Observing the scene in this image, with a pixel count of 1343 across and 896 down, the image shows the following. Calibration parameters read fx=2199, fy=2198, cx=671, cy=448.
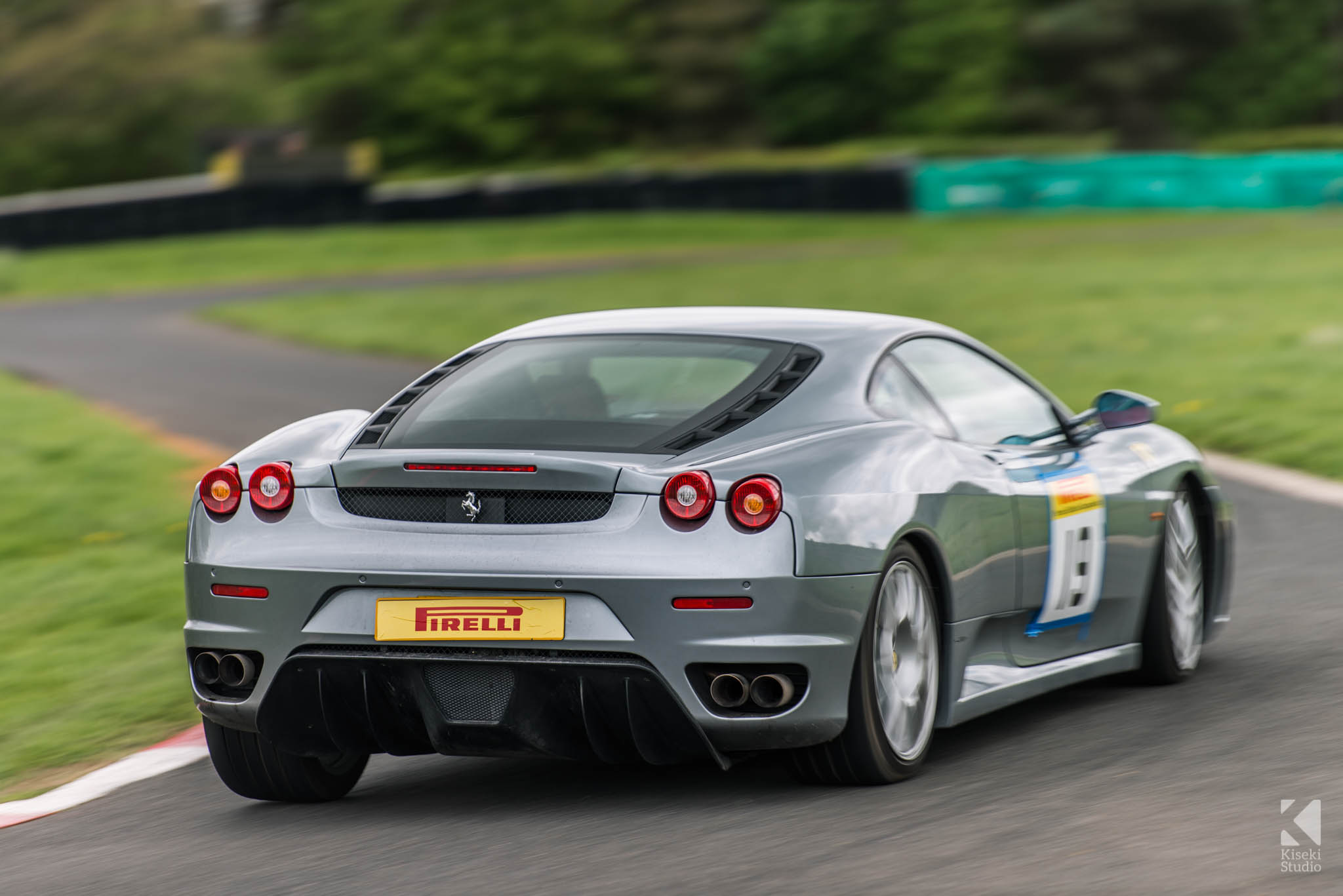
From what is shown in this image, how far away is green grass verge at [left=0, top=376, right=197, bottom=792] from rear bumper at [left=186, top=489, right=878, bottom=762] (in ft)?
5.03

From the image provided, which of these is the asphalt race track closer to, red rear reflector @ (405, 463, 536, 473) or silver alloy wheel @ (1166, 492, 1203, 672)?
silver alloy wheel @ (1166, 492, 1203, 672)

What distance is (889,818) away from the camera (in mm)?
5258

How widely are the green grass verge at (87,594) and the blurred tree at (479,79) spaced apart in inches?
1731

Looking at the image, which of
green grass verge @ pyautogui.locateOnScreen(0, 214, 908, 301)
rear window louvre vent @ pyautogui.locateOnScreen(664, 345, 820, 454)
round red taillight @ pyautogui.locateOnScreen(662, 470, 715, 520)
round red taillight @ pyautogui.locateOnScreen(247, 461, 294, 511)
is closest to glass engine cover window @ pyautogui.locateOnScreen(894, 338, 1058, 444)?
rear window louvre vent @ pyautogui.locateOnScreen(664, 345, 820, 454)

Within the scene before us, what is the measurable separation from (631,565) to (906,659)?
0.87m

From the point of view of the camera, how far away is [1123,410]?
22.4ft

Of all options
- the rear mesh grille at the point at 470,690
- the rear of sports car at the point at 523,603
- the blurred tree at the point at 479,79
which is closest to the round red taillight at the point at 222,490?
the rear of sports car at the point at 523,603

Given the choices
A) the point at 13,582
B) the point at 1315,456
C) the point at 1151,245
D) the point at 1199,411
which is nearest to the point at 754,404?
the point at 13,582

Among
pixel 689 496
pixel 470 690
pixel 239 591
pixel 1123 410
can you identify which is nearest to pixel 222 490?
pixel 239 591

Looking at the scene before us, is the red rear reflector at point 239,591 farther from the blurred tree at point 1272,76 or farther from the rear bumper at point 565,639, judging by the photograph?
the blurred tree at point 1272,76

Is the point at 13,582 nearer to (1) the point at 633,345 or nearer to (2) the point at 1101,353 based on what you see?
(1) the point at 633,345

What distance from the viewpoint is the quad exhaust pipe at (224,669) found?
5594 mm

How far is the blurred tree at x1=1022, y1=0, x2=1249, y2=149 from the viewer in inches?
2146

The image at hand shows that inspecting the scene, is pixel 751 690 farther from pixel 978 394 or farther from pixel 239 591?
pixel 978 394
